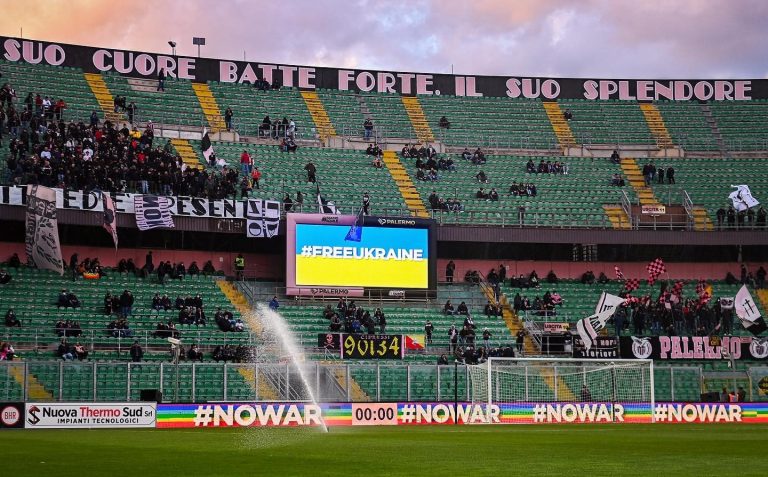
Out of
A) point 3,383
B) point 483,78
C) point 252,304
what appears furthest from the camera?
point 483,78

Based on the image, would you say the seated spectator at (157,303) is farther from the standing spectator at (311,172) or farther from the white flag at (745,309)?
the white flag at (745,309)

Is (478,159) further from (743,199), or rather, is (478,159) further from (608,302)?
(608,302)

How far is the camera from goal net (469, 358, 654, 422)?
176ft

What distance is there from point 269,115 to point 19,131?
18.3m

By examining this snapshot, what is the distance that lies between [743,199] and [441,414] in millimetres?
30028

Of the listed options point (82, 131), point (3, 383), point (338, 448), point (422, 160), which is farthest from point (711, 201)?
point (338, 448)

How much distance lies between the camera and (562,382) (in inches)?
2190

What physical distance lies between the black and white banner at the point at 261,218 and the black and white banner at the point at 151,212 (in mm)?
4338

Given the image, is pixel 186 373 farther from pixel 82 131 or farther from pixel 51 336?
pixel 82 131

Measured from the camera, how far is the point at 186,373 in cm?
5144

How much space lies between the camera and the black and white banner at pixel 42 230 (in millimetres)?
57031

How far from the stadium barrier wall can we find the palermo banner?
113 feet

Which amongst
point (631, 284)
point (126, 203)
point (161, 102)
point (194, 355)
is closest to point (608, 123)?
point (631, 284)

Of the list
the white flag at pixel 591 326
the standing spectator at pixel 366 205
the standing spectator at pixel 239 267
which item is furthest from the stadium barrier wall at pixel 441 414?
the standing spectator at pixel 366 205
